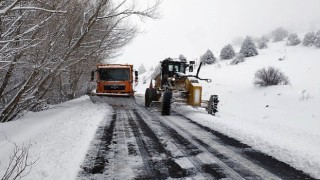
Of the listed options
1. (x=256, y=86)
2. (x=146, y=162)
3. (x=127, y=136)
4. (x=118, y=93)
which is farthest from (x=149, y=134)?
(x=256, y=86)

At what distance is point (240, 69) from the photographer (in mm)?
31750

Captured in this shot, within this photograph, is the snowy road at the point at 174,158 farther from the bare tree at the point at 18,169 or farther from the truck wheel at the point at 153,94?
the truck wheel at the point at 153,94

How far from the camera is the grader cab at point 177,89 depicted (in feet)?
46.8

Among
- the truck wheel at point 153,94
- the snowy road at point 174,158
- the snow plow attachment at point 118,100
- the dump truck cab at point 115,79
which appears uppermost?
the dump truck cab at point 115,79

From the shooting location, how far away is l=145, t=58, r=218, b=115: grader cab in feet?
46.8

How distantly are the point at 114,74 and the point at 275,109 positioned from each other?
8581 mm

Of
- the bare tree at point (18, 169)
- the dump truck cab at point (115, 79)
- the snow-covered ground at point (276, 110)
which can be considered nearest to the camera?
the bare tree at point (18, 169)

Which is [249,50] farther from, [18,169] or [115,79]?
[18,169]

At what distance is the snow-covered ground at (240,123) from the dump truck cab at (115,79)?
80.1 inches

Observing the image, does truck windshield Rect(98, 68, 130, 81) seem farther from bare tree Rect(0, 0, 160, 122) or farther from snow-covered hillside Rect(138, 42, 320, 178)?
snow-covered hillside Rect(138, 42, 320, 178)

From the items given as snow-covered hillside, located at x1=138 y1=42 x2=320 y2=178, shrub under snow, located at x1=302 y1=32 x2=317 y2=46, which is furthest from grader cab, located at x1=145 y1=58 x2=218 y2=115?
shrub under snow, located at x1=302 y1=32 x2=317 y2=46

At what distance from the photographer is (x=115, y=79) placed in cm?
1938

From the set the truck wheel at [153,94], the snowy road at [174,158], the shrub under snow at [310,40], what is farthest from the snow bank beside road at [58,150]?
the shrub under snow at [310,40]

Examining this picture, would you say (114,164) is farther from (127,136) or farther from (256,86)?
(256,86)
